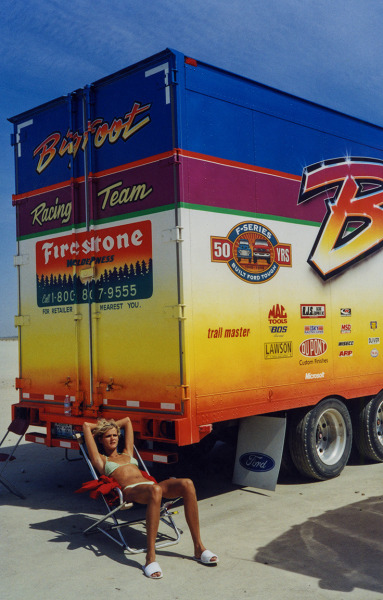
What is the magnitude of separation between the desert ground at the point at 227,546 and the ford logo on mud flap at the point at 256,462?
27 centimetres

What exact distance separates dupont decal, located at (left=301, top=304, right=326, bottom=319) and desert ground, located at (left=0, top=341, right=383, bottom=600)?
190 centimetres

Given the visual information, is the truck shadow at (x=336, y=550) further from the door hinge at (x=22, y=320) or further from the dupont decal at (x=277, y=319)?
the door hinge at (x=22, y=320)

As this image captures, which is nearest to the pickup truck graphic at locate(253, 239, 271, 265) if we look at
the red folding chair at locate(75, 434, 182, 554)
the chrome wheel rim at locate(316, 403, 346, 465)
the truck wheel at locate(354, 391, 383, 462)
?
the chrome wheel rim at locate(316, 403, 346, 465)

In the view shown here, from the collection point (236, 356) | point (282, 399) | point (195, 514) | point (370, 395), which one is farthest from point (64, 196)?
point (370, 395)

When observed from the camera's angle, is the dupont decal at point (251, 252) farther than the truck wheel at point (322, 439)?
No

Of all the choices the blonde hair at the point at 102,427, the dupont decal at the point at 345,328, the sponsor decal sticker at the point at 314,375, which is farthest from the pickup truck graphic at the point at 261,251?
the blonde hair at the point at 102,427

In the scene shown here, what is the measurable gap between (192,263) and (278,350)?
1.53 metres

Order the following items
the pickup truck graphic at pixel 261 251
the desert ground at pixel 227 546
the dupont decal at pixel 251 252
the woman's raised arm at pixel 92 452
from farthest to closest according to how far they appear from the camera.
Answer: the pickup truck graphic at pixel 261 251, the dupont decal at pixel 251 252, the woman's raised arm at pixel 92 452, the desert ground at pixel 227 546

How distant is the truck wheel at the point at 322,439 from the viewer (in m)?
7.09

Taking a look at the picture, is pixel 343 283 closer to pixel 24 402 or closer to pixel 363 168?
pixel 363 168

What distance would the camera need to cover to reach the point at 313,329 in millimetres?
7172

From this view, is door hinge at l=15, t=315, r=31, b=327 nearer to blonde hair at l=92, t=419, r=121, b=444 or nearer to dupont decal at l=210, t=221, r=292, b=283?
blonde hair at l=92, t=419, r=121, b=444

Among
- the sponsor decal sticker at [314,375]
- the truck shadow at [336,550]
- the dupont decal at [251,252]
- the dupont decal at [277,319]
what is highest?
the dupont decal at [251,252]

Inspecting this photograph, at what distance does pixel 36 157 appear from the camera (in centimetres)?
721
